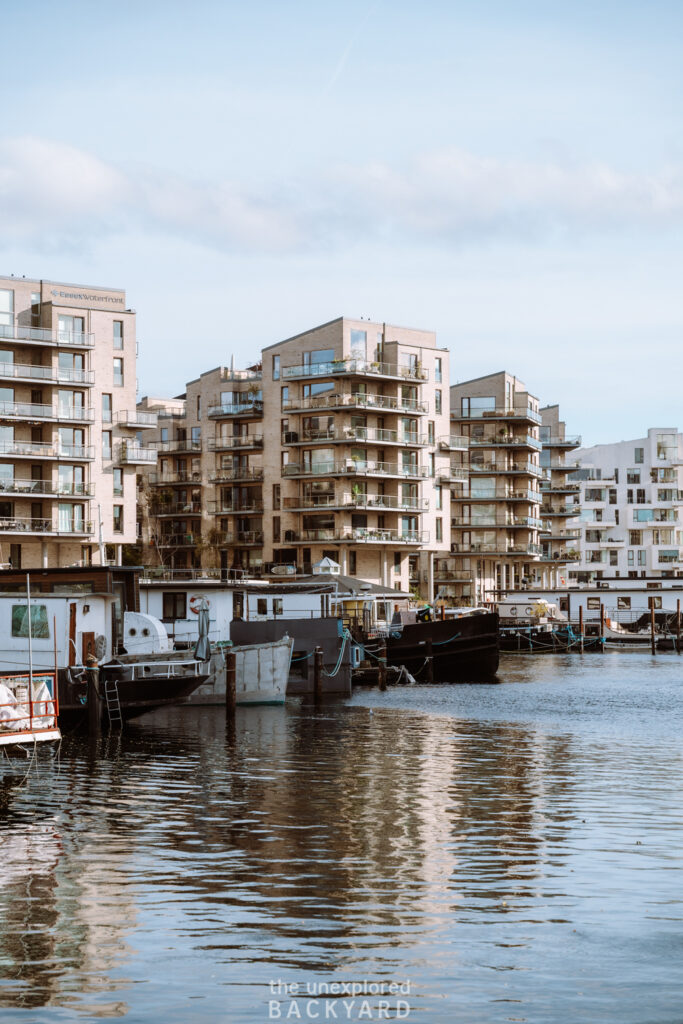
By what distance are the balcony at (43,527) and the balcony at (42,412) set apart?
6725 millimetres

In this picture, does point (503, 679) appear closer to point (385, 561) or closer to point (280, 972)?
point (385, 561)

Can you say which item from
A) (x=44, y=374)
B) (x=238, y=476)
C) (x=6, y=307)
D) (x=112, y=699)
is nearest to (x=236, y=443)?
(x=238, y=476)

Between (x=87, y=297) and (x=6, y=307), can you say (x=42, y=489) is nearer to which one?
(x=6, y=307)

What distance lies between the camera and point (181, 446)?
11400cm

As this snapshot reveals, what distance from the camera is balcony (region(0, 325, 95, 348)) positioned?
280ft

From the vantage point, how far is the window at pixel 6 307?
86.4m

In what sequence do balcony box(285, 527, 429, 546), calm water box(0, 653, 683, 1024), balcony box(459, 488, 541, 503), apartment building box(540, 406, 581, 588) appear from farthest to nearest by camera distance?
1. apartment building box(540, 406, 581, 588)
2. balcony box(459, 488, 541, 503)
3. balcony box(285, 527, 429, 546)
4. calm water box(0, 653, 683, 1024)

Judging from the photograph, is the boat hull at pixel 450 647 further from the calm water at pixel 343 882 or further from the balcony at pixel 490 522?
the balcony at pixel 490 522

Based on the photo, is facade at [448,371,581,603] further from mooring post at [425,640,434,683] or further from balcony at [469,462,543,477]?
mooring post at [425,640,434,683]

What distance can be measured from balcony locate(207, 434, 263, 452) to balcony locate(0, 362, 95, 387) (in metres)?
20.4

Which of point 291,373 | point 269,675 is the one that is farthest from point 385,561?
point 269,675

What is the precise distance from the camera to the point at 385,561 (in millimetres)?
102625

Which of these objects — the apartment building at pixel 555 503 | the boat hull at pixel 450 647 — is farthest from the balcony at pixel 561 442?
the boat hull at pixel 450 647

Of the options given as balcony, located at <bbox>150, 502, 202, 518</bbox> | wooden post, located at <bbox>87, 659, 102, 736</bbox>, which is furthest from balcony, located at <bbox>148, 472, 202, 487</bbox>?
wooden post, located at <bbox>87, 659, 102, 736</bbox>
